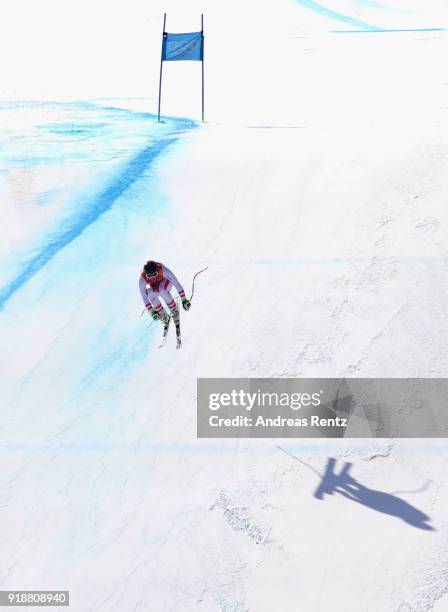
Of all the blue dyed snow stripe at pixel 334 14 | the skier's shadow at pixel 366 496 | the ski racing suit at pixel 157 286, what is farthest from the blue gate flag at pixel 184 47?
the skier's shadow at pixel 366 496

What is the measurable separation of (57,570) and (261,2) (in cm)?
2559

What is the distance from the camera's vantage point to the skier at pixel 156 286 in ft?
21.2

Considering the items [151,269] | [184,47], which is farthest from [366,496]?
[184,47]

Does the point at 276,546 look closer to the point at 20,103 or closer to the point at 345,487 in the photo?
the point at 345,487

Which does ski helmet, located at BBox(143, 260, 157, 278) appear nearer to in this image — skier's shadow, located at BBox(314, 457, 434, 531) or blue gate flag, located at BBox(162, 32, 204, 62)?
skier's shadow, located at BBox(314, 457, 434, 531)

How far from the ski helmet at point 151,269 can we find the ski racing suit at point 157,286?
0.05m

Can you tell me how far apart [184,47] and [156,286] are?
10083 millimetres

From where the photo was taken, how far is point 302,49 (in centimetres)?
2016

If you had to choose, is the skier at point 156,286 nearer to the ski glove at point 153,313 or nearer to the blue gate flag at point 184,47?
the ski glove at point 153,313

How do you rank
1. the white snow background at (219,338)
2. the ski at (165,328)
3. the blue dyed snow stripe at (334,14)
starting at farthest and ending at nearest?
the blue dyed snow stripe at (334,14), the ski at (165,328), the white snow background at (219,338)

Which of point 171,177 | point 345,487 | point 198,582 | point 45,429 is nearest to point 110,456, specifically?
point 45,429

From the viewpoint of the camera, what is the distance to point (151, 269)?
6418 mm

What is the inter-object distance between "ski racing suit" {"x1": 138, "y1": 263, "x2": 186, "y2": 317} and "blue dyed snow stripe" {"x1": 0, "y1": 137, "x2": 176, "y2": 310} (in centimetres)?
328

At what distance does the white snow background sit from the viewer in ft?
18.8
